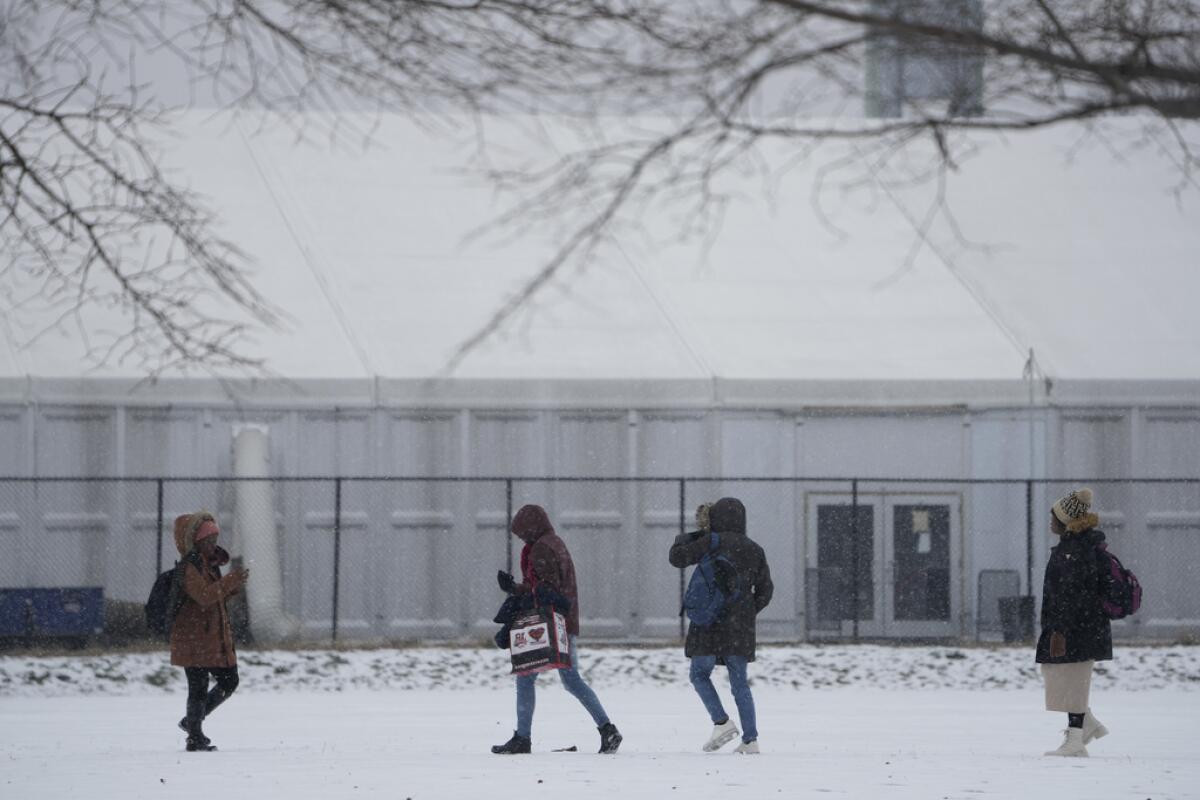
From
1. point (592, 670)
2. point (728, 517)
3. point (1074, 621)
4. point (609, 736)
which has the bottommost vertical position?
point (592, 670)

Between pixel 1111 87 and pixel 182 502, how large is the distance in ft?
51.4

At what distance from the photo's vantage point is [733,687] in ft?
34.1

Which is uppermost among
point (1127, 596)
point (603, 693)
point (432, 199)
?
point (432, 199)

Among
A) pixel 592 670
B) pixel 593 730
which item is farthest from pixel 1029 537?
pixel 593 730

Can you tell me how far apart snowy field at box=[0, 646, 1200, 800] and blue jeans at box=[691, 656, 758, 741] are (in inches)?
8.7

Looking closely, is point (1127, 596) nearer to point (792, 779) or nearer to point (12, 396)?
point (792, 779)

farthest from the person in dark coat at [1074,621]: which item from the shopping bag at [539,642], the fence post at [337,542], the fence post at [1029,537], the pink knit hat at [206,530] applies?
the fence post at [337,542]

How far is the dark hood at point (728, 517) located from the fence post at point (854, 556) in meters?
8.14

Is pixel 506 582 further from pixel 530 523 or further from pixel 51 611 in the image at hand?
pixel 51 611

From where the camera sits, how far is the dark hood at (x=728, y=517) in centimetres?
1057

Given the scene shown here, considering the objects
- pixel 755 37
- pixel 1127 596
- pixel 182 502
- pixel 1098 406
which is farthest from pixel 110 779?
pixel 1098 406

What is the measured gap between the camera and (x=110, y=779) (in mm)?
9367

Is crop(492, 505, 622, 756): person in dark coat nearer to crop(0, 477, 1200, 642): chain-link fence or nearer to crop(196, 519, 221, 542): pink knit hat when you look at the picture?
crop(196, 519, 221, 542): pink knit hat

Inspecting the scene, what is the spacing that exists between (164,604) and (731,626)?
3.16m
